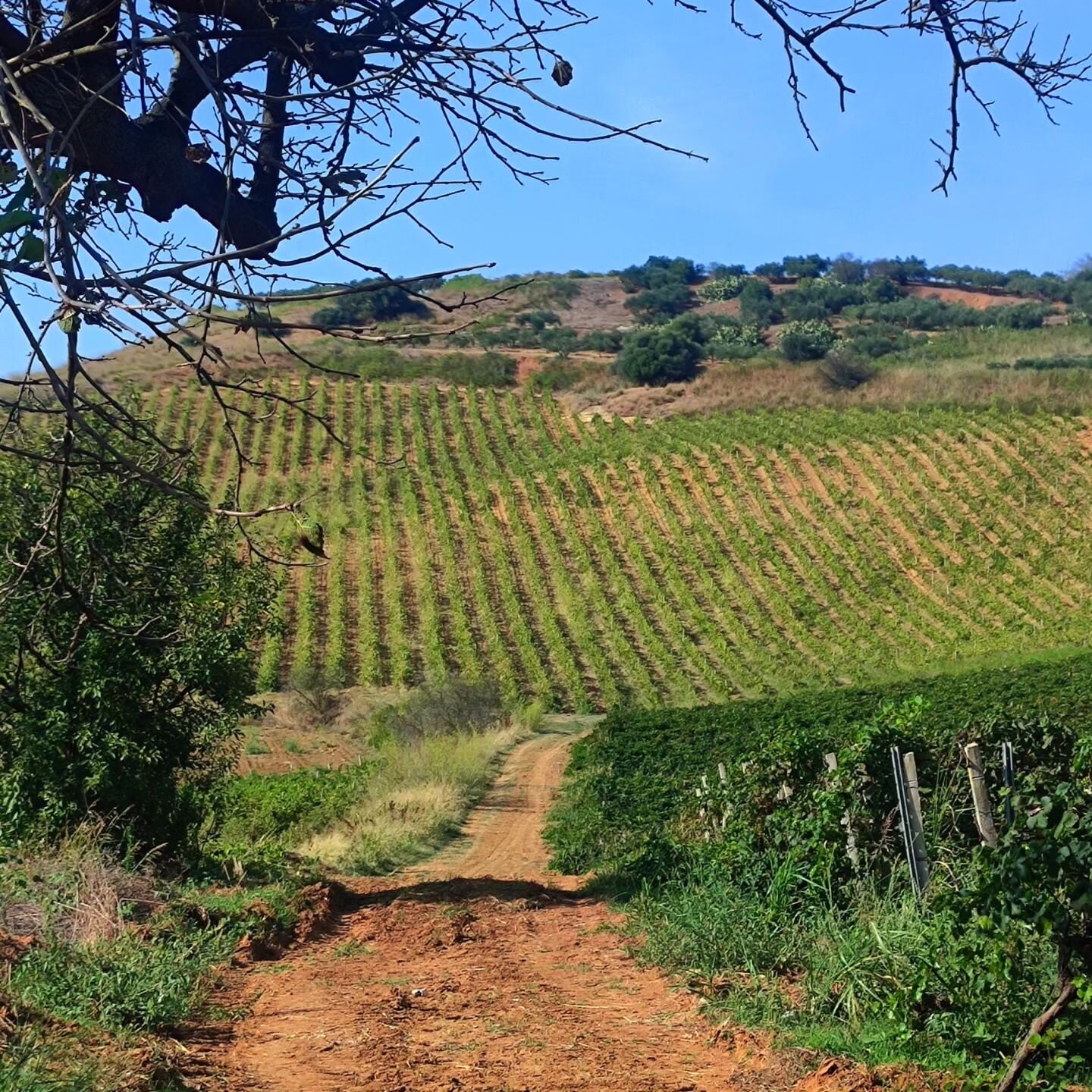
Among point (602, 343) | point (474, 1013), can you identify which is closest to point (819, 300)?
point (602, 343)

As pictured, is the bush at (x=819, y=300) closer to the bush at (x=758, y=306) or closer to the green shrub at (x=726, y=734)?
the bush at (x=758, y=306)

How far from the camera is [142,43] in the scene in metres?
2.22

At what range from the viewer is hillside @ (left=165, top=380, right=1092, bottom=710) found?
36.5m

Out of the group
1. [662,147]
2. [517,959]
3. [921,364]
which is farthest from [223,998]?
[921,364]

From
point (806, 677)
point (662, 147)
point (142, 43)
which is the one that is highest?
point (142, 43)

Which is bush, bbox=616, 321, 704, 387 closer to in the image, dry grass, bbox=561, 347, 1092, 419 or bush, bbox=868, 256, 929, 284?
dry grass, bbox=561, 347, 1092, 419

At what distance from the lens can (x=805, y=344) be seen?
232 ft

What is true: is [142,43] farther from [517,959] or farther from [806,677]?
[806,677]

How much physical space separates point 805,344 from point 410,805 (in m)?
57.4

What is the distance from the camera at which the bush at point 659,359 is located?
65250mm

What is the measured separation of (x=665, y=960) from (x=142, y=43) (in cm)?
630

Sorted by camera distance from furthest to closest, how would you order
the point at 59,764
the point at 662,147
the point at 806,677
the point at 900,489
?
the point at 900,489 → the point at 806,677 → the point at 59,764 → the point at 662,147

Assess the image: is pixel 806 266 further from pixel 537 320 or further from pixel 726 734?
pixel 726 734

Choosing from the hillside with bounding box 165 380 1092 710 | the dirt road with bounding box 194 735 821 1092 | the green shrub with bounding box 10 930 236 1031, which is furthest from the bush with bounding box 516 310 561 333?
the green shrub with bounding box 10 930 236 1031
